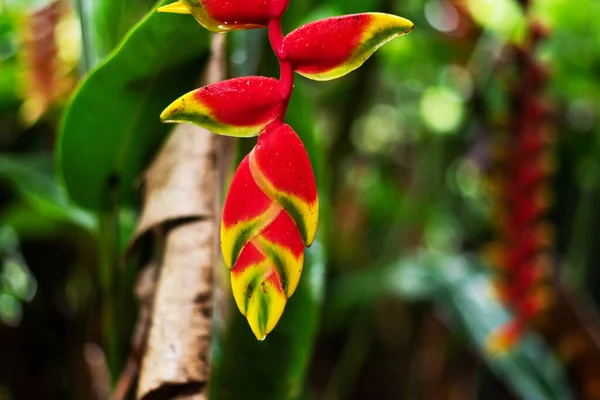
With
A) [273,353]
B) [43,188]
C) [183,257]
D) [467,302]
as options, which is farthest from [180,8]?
[467,302]

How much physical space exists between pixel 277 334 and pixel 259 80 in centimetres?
30

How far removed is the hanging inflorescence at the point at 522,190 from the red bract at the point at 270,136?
49 centimetres

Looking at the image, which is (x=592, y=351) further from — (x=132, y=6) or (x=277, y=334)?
(x=132, y=6)

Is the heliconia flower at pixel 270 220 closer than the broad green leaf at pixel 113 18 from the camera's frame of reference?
Yes

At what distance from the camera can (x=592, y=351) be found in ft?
2.96

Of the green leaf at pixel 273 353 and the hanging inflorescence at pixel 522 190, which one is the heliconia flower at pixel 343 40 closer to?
the green leaf at pixel 273 353

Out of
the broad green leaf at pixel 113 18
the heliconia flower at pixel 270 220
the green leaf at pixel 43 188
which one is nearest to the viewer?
the heliconia flower at pixel 270 220

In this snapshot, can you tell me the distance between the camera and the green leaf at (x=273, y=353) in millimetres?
500

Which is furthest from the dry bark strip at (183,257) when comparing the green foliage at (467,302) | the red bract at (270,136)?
the green foliage at (467,302)

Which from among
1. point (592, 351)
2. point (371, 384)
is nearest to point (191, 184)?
point (592, 351)

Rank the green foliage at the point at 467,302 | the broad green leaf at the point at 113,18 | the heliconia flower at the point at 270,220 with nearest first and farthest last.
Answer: the heliconia flower at the point at 270,220
the broad green leaf at the point at 113,18
the green foliage at the point at 467,302

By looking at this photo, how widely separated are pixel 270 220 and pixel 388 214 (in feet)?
3.74

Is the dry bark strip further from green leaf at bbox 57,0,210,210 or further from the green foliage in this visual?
the green foliage

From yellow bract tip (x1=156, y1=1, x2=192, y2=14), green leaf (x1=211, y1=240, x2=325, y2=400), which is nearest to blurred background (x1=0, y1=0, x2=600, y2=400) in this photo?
green leaf (x1=211, y1=240, x2=325, y2=400)
